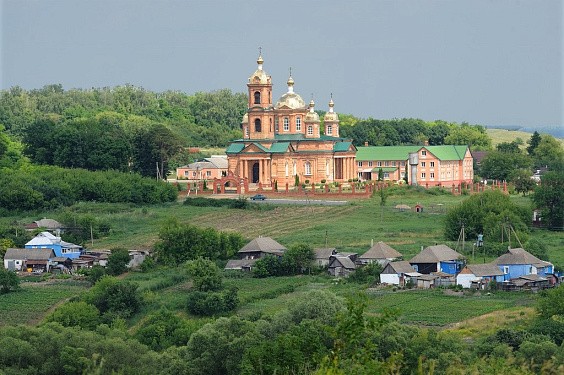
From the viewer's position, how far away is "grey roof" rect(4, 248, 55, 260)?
117 ft

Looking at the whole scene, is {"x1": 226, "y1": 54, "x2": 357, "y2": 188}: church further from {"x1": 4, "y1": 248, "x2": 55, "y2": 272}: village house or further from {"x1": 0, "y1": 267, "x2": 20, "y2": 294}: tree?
{"x1": 0, "y1": 267, "x2": 20, "y2": 294}: tree

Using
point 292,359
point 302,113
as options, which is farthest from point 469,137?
point 292,359

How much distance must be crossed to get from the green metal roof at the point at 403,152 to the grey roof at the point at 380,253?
2525cm

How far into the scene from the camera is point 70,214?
4147 cm

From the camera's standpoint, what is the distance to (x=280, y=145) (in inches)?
2197

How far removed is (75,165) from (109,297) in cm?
2808

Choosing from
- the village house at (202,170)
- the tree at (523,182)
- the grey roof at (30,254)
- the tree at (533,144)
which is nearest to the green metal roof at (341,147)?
the village house at (202,170)

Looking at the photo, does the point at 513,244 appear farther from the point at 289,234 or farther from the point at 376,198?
the point at 376,198

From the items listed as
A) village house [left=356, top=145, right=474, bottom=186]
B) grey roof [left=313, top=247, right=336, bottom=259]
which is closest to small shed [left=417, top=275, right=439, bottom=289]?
grey roof [left=313, top=247, right=336, bottom=259]

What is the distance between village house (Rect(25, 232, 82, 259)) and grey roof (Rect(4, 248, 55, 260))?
42 cm

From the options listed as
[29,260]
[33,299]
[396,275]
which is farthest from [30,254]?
[396,275]

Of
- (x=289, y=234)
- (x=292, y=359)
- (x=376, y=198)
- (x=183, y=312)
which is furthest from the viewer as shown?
(x=376, y=198)

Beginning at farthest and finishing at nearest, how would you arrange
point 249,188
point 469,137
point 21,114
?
1. point 21,114
2. point 469,137
3. point 249,188

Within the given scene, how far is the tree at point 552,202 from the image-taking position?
136ft
